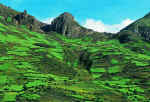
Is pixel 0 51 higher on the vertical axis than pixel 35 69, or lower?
higher

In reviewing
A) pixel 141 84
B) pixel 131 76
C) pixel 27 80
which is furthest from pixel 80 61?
pixel 27 80

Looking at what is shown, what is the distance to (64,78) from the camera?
133 meters

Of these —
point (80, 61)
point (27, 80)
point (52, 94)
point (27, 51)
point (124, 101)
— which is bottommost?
point (124, 101)

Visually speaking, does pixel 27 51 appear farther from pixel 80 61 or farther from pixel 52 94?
pixel 52 94

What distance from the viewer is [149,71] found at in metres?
157

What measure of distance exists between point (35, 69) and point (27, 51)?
46759mm

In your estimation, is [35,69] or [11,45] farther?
[11,45]

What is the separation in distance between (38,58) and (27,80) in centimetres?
6019

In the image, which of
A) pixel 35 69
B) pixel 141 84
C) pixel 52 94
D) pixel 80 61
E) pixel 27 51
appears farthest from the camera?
pixel 80 61

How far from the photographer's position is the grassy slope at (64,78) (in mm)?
92875

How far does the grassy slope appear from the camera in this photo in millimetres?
92875

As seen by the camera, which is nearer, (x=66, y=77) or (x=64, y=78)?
(x=64, y=78)

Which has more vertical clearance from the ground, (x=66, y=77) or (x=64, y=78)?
(x=66, y=77)

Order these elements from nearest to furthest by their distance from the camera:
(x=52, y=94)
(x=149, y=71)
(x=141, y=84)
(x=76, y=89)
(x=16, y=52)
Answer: (x=52, y=94) < (x=76, y=89) < (x=141, y=84) < (x=149, y=71) < (x=16, y=52)
